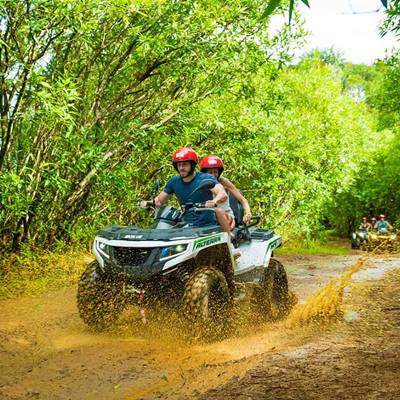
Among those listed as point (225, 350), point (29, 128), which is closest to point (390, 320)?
point (225, 350)

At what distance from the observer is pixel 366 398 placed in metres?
3.59

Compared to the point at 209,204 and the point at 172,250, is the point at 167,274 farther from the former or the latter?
the point at 209,204

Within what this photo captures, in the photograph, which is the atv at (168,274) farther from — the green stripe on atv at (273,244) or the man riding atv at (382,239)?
the man riding atv at (382,239)

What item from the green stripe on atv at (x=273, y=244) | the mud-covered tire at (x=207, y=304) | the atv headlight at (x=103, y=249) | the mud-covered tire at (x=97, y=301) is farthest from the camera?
the green stripe on atv at (x=273, y=244)

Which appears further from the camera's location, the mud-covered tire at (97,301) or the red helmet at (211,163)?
the red helmet at (211,163)

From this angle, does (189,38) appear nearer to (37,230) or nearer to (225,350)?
(37,230)

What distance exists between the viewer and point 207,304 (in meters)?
5.83

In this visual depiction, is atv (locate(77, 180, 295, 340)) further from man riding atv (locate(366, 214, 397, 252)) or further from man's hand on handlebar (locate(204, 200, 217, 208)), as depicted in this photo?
man riding atv (locate(366, 214, 397, 252))

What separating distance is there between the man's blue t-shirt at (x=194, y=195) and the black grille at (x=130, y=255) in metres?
0.85

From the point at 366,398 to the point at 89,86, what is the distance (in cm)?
892

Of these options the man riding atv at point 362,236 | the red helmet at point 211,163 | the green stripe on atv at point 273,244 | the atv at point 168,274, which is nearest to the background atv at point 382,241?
the man riding atv at point 362,236

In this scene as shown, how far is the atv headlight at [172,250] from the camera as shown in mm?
5793

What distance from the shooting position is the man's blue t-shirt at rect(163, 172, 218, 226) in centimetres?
658

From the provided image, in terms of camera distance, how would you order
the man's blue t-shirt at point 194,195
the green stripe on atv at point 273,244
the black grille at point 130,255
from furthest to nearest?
the green stripe on atv at point 273,244
the man's blue t-shirt at point 194,195
the black grille at point 130,255
